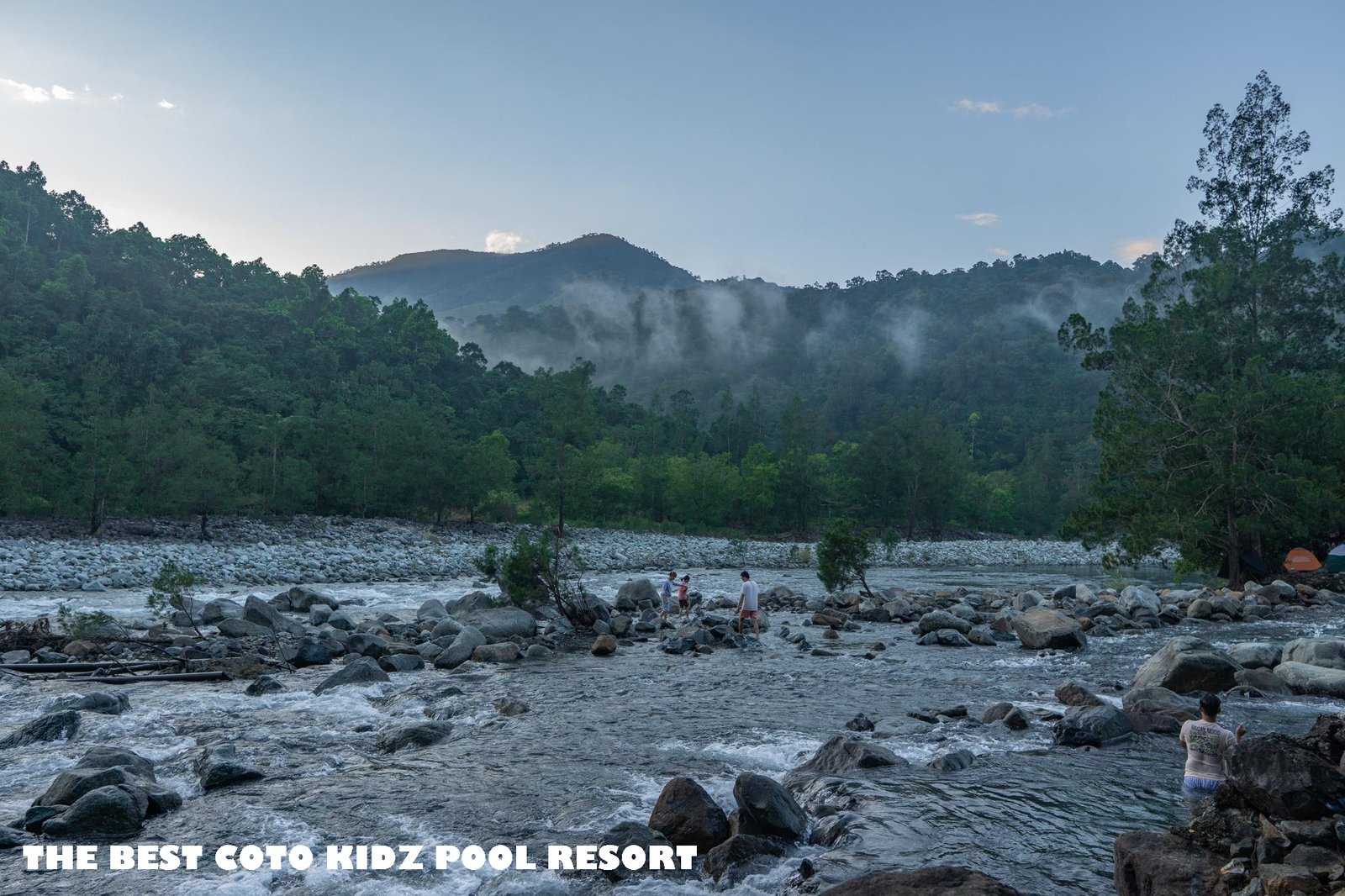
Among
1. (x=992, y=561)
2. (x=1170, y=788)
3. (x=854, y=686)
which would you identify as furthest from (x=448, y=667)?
(x=992, y=561)

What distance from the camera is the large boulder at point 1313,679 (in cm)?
1180

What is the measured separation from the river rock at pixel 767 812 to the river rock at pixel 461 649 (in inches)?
364

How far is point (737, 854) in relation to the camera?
20.3ft

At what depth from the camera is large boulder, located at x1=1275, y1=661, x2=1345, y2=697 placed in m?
11.8

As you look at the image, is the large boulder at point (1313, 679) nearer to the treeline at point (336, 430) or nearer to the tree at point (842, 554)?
the tree at point (842, 554)

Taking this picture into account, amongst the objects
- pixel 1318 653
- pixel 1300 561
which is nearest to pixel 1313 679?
pixel 1318 653

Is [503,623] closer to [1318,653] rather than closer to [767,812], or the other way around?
[767,812]

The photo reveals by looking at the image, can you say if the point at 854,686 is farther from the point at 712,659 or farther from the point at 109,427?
the point at 109,427

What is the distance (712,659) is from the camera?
626 inches

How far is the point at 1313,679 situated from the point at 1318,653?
1573mm

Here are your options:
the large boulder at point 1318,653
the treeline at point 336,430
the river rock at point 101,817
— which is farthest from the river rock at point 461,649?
the treeline at point 336,430

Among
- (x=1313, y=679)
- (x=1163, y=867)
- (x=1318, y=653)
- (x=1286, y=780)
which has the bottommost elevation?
(x=1313, y=679)

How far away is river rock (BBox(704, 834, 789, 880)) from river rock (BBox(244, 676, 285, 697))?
841 cm

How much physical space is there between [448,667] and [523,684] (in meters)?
2.17
